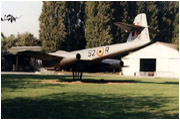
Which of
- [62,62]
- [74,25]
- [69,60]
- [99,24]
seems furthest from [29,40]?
[69,60]

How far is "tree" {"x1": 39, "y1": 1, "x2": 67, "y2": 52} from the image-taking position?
57.2m

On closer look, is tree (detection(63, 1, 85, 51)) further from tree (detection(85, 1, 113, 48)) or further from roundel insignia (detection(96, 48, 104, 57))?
roundel insignia (detection(96, 48, 104, 57))

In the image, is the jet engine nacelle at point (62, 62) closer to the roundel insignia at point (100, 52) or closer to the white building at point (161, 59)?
the roundel insignia at point (100, 52)

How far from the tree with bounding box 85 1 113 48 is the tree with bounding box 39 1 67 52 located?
6364 mm

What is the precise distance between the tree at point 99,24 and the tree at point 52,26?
20.9 feet

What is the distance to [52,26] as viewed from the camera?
58.0 metres

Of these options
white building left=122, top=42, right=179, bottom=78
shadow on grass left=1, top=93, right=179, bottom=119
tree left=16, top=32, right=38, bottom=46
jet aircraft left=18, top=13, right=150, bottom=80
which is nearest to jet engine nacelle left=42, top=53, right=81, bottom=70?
jet aircraft left=18, top=13, right=150, bottom=80

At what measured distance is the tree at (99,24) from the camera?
2322 inches

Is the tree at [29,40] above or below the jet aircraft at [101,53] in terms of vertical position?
above

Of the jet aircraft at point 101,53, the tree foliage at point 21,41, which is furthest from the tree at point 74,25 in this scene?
the jet aircraft at point 101,53

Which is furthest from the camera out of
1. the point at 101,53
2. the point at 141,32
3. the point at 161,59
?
the point at 161,59

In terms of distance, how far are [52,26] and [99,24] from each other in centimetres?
1060

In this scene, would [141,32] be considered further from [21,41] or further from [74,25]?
[21,41]

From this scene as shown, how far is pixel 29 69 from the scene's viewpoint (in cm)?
6644
